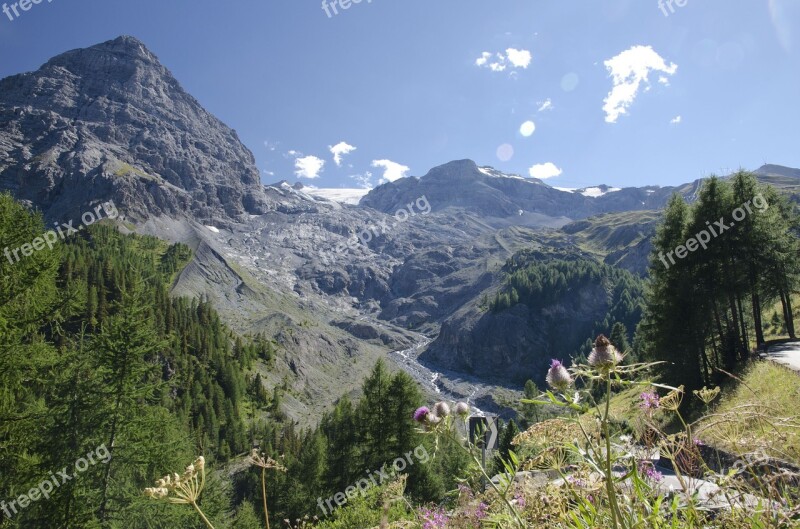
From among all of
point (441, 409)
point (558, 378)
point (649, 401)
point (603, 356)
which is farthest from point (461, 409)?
point (603, 356)

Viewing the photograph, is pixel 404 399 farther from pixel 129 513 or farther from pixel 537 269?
pixel 537 269

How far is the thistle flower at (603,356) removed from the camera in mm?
2000

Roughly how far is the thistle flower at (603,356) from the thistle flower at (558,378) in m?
0.29

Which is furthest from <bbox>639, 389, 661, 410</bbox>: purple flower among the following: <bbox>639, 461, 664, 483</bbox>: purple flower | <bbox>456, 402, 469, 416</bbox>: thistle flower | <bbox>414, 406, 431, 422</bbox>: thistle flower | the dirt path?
the dirt path

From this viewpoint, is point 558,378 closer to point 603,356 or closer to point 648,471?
point 603,356

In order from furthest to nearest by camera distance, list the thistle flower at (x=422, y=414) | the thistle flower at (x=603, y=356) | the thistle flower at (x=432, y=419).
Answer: the thistle flower at (x=422, y=414) < the thistle flower at (x=432, y=419) < the thistle flower at (x=603, y=356)

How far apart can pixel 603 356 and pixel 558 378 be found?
507mm

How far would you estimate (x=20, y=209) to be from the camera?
12.4m

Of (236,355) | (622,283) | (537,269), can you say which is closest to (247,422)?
(236,355)

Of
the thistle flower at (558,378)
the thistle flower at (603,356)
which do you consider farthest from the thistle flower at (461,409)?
the thistle flower at (603,356)

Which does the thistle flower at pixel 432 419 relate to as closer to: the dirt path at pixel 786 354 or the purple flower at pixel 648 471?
the purple flower at pixel 648 471

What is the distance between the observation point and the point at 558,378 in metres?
2.53

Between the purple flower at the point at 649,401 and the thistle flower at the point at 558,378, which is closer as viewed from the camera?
the thistle flower at the point at 558,378

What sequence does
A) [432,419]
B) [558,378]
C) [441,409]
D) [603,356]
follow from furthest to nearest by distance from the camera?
[441,409] < [432,419] < [558,378] < [603,356]
